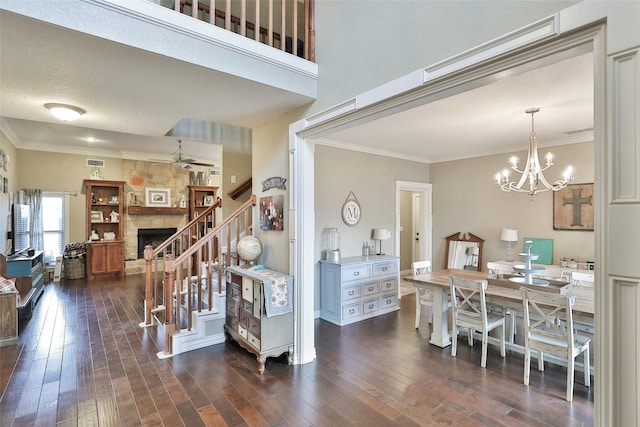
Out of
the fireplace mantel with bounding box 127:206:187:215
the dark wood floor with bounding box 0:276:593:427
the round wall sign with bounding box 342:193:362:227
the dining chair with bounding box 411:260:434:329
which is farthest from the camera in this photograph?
the fireplace mantel with bounding box 127:206:187:215

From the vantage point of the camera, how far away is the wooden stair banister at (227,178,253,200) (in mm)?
5416

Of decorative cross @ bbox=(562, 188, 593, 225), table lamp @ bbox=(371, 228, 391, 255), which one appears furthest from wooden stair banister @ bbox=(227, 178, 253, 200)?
decorative cross @ bbox=(562, 188, 593, 225)

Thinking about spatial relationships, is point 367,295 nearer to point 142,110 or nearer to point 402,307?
point 402,307

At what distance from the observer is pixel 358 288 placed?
466 cm

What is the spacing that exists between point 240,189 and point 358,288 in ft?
8.53

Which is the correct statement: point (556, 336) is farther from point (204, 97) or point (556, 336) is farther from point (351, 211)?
point (204, 97)

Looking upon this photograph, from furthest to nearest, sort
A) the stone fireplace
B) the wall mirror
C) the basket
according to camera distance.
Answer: the stone fireplace, the basket, the wall mirror

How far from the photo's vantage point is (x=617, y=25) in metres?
1.30

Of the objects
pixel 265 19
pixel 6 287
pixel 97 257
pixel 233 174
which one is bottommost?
pixel 97 257

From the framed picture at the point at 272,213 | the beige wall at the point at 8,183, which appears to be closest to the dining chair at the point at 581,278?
the framed picture at the point at 272,213

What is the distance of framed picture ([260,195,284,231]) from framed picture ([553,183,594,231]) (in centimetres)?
445

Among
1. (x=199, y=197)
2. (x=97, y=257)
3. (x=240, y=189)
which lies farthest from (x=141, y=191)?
(x=240, y=189)

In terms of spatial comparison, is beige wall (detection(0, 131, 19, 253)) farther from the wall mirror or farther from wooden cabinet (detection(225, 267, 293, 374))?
the wall mirror

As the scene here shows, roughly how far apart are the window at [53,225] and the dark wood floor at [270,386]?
12.5 ft
